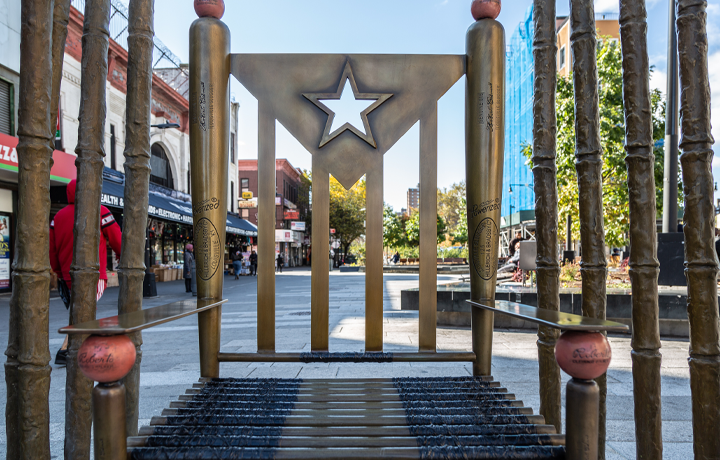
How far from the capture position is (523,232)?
30641 mm

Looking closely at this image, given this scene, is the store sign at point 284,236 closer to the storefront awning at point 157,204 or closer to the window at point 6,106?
the storefront awning at point 157,204

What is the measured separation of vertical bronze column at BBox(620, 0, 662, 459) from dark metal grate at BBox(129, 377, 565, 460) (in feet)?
1.30

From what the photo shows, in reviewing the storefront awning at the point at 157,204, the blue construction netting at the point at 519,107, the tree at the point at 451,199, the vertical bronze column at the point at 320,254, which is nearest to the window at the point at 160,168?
the storefront awning at the point at 157,204

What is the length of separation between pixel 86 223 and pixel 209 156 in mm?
512

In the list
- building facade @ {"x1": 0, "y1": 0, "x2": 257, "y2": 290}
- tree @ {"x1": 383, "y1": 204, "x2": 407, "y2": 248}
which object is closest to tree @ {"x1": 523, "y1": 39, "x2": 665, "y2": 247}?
building facade @ {"x1": 0, "y1": 0, "x2": 257, "y2": 290}

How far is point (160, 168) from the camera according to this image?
19.2 meters

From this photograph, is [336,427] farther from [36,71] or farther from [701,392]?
[36,71]

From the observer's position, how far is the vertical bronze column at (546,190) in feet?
5.95

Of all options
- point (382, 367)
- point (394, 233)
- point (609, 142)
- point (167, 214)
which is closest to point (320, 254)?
point (382, 367)

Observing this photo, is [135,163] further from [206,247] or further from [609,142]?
[609,142]

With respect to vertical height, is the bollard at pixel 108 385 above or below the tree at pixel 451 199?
below

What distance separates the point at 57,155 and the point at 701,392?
40.6 feet

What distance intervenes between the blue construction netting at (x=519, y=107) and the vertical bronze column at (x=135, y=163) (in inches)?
959

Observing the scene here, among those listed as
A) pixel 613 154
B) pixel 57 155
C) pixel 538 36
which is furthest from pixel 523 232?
pixel 538 36
